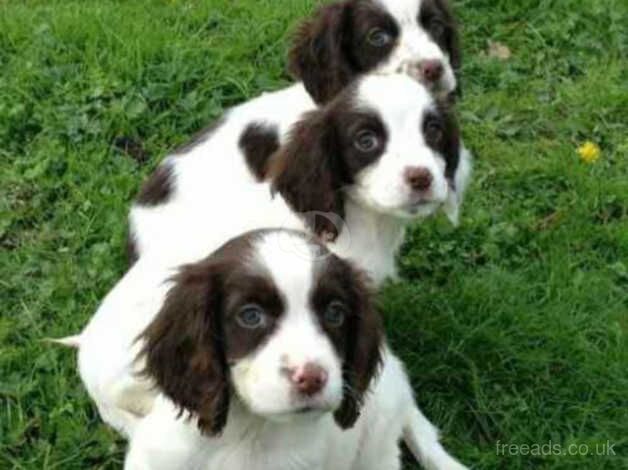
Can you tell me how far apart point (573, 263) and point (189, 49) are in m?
1.93

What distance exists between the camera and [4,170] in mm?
5070

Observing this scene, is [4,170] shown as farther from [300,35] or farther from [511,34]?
[511,34]

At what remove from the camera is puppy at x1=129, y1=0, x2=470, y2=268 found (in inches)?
169

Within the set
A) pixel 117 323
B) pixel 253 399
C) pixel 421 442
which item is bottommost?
pixel 421 442

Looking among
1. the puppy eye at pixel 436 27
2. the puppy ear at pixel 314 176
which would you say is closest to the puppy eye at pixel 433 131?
the puppy ear at pixel 314 176

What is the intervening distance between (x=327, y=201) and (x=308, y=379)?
1.15 meters

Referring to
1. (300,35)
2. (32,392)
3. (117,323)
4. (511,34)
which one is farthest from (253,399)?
(511,34)

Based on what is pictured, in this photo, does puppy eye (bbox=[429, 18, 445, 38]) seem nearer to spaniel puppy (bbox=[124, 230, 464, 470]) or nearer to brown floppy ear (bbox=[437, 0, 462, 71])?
brown floppy ear (bbox=[437, 0, 462, 71])

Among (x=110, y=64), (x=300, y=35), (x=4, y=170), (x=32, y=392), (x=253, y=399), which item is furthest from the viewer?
(x=110, y=64)

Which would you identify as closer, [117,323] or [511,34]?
[117,323]

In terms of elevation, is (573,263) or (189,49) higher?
(189,49)

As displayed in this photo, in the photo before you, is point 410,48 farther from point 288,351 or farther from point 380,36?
point 288,351

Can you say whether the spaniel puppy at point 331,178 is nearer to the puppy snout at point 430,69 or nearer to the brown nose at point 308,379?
the puppy snout at point 430,69

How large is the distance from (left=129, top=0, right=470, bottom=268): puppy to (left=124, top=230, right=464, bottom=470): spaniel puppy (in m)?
0.97
